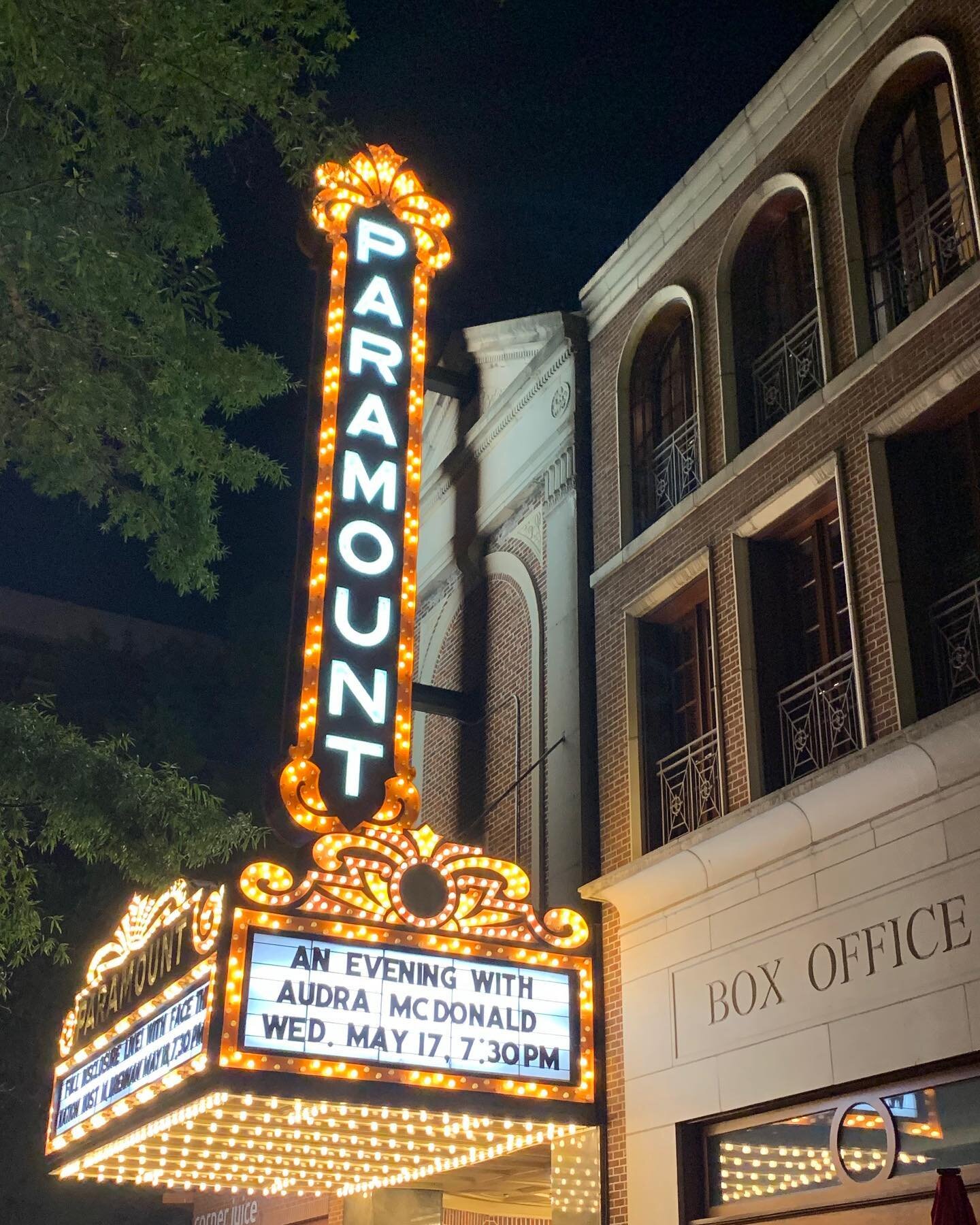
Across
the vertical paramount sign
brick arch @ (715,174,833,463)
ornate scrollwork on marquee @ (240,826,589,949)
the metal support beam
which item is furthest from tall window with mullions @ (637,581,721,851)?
the metal support beam

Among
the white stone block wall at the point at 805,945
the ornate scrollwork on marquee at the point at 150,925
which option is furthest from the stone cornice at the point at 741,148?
the ornate scrollwork on marquee at the point at 150,925

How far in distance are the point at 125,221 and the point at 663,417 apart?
638 centimetres

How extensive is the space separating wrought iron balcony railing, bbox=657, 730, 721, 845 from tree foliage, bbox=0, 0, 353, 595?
17.8 ft

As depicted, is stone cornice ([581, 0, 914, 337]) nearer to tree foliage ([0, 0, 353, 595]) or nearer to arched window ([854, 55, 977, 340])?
arched window ([854, 55, 977, 340])

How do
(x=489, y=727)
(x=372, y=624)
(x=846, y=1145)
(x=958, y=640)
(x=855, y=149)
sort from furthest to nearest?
1. (x=489, y=727)
2. (x=372, y=624)
3. (x=855, y=149)
4. (x=958, y=640)
5. (x=846, y=1145)

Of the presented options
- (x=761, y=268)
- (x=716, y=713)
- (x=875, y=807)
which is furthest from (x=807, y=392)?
(x=875, y=807)

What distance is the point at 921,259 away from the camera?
37.7 feet

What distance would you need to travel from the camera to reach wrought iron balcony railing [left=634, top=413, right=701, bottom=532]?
14086 mm

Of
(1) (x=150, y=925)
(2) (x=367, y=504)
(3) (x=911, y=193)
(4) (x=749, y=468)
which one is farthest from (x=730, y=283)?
(1) (x=150, y=925)

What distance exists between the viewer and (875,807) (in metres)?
9.95

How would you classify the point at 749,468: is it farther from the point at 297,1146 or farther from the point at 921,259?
the point at 297,1146

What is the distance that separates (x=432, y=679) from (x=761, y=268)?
23.5 ft

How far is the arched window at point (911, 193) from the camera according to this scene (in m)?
11.2

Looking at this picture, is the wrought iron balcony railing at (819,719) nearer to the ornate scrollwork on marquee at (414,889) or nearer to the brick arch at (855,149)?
the ornate scrollwork on marquee at (414,889)
